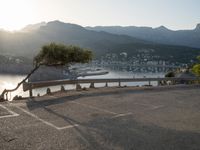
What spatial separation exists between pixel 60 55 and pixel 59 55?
54 mm

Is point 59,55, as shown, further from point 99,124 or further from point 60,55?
point 99,124

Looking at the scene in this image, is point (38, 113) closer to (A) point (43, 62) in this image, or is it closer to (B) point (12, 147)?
(B) point (12, 147)

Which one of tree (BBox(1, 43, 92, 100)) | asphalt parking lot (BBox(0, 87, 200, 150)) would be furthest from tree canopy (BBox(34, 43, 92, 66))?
asphalt parking lot (BBox(0, 87, 200, 150))

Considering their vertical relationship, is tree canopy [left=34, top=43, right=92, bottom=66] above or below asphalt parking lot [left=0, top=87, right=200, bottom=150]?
above

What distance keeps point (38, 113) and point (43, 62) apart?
6513 mm

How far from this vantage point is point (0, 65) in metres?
154

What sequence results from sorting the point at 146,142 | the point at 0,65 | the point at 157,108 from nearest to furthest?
the point at 146,142
the point at 157,108
the point at 0,65

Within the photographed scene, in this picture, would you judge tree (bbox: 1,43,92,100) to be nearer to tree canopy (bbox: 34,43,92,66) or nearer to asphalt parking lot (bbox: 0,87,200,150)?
tree canopy (bbox: 34,43,92,66)

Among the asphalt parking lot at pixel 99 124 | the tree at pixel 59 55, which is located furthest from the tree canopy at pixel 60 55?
the asphalt parking lot at pixel 99 124

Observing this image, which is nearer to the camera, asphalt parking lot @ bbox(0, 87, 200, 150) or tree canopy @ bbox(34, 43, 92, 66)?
asphalt parking lot @ bbox(0, 87, 200, 150)

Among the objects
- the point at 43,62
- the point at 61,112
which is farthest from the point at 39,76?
the point at 61,112

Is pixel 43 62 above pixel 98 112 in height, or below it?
above

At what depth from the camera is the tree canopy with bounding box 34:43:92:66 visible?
15.1 meters

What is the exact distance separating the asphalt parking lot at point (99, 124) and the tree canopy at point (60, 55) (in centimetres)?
353
